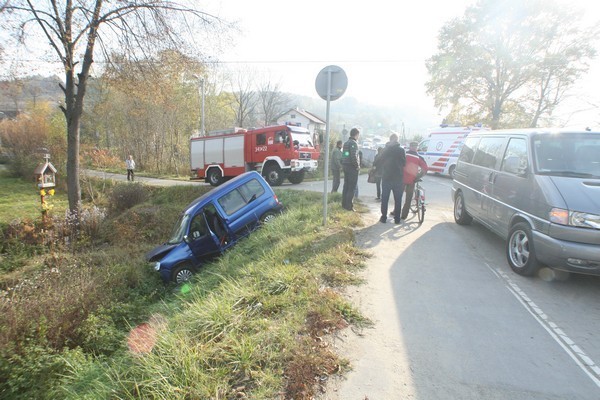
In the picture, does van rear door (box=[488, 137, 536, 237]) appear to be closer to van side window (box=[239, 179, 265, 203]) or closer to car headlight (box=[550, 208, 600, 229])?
car headlight (box=[550, 208, 600, 229])

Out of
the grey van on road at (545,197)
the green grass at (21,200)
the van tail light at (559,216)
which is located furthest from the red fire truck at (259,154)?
the van tail light at (559,216)

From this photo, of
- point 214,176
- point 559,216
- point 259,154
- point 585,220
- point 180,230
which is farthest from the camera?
point 214,176

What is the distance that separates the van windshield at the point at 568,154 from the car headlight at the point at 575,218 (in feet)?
2.10

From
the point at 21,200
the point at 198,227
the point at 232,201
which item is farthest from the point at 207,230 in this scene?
the point at 21,200

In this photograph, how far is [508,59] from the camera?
26.5 metres

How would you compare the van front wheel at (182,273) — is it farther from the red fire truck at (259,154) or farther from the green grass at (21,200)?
the green grass at (21,200)

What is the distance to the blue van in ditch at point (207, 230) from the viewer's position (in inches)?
275

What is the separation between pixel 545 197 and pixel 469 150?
327 cm

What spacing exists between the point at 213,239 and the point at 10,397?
4.16 metres

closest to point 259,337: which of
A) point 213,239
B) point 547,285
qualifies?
point 547,285

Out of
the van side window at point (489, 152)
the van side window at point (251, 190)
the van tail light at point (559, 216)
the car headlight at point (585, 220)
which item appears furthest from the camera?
the van side window at point (251, 190)

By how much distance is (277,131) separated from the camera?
15.2 m

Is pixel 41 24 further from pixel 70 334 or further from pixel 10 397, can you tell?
pixel 10 397

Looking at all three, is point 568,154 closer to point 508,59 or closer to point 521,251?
point 521,251
